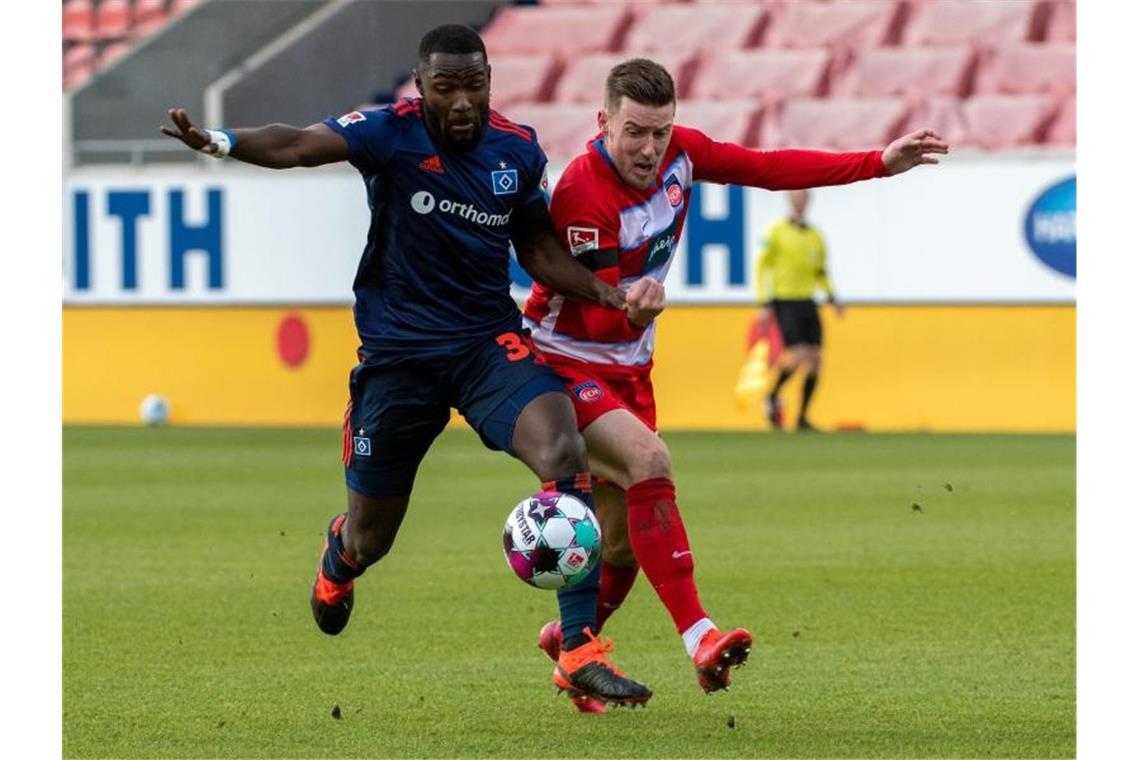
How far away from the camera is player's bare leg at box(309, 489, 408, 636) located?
23.9 ft

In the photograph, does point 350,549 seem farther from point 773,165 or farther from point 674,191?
point 773,165

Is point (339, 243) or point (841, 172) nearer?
point (841, 172)

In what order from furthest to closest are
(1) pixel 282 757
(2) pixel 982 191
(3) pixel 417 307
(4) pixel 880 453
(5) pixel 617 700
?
1. (2) pixel 982 191
2. (4) pixel 880 453
3. (3) pixel 417 307
4. (5) pixel 617 700
5. (1) pixel 282 757

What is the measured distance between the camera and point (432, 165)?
6.78 metres

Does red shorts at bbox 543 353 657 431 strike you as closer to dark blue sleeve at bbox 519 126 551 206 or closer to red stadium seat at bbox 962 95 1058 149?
dark blue sleeve at bbox 519 126 551 206

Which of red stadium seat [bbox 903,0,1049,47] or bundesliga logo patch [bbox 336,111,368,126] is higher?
red stadium seat [bbox 903,0,1049,47]

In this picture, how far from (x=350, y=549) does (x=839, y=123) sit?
1505 cm

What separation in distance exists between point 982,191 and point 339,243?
5.68m

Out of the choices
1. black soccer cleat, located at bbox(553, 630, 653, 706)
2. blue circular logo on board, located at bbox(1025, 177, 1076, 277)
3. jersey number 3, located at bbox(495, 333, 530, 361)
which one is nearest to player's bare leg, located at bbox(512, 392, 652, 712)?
black soccer cleat, located at bbox(553, 630, 653, 706)

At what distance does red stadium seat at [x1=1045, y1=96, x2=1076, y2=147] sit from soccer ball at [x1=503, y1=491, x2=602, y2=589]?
15.8 m

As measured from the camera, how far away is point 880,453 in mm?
16500

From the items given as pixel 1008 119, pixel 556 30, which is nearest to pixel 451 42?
pixel 1008 119

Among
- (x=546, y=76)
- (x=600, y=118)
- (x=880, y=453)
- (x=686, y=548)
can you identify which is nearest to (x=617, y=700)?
(x=686, y=548)
